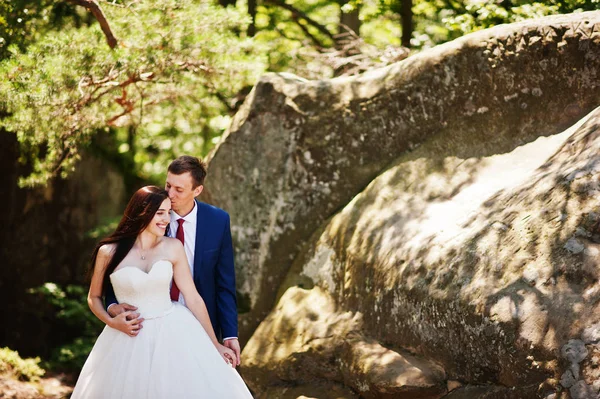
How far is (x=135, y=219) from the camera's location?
150 inches

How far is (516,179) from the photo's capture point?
15.7 ft

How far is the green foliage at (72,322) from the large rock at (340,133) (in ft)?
11.1

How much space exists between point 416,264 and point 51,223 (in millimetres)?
6433

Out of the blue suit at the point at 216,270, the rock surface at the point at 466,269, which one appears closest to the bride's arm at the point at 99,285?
the blue suit at the point at 216,270

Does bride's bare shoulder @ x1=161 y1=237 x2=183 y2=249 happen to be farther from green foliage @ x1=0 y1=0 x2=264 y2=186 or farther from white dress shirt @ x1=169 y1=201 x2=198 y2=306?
green foliage @ x1=0 y1=0 x2=264 y2=186

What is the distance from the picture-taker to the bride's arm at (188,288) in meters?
3.85

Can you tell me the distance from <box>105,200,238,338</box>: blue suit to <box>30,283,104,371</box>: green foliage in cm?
473

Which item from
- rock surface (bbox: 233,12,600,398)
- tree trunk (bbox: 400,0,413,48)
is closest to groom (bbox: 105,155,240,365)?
rock surface (bbox: 233,12,600,398)

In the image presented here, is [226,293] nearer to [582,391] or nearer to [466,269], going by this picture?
[466,269]

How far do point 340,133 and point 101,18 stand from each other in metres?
2.36

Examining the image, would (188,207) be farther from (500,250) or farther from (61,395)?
(61,395)

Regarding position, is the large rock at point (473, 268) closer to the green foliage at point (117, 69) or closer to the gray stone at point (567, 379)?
the gray stone at point (567, 379)

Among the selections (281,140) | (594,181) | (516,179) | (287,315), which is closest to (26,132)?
(281,140)

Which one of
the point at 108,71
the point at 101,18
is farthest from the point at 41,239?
the point at 101,18
